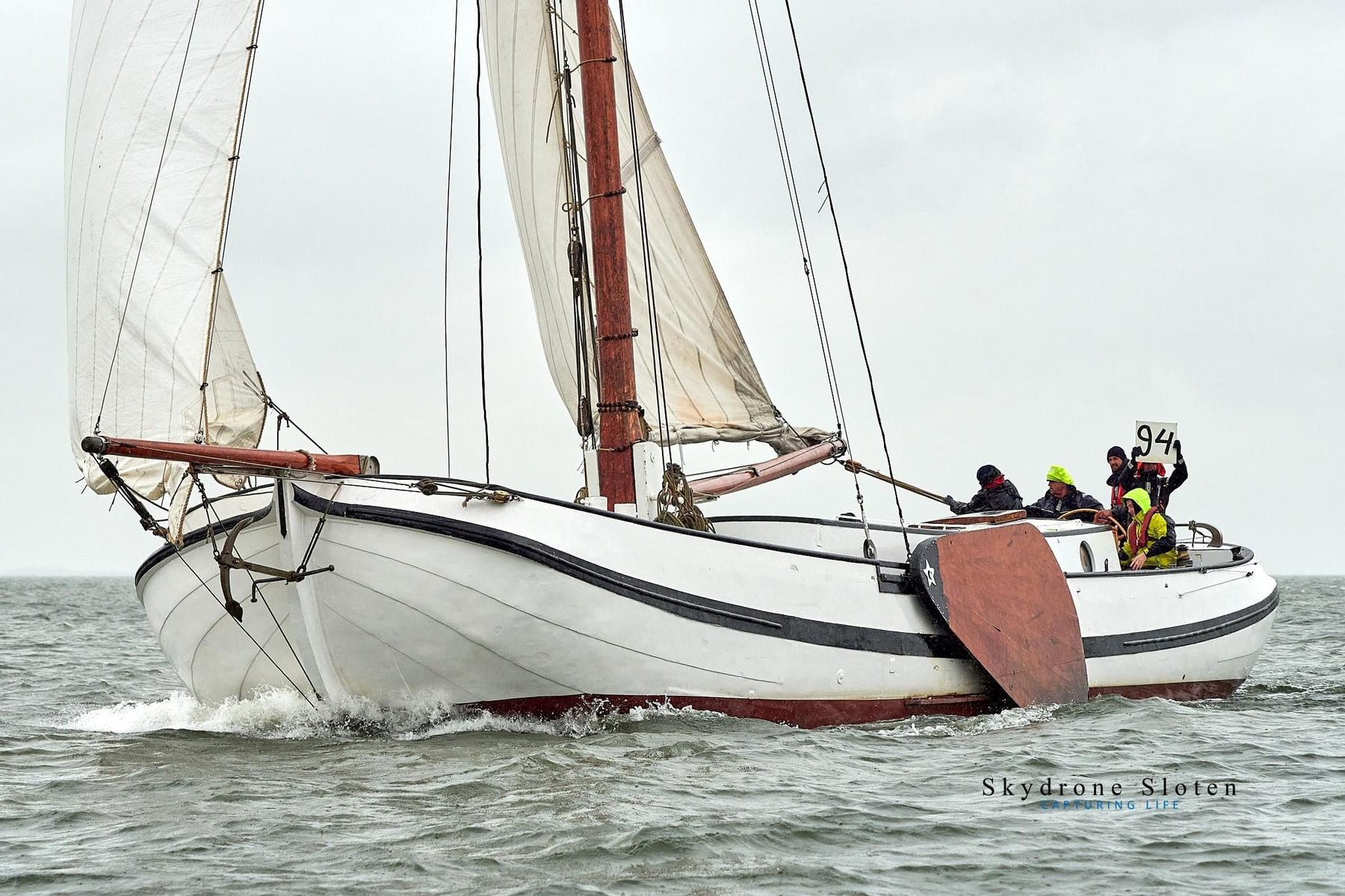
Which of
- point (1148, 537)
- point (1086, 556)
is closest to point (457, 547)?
point (1086, 556)

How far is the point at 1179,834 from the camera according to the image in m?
7.29

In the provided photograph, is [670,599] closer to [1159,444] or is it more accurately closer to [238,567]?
[238,567]

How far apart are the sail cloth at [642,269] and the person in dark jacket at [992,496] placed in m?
1.79

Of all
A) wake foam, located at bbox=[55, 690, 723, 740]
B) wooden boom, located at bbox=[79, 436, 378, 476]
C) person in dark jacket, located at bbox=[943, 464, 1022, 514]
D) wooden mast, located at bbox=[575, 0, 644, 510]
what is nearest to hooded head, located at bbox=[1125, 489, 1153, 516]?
person in dark jacket, located at bbox=[943, 464, 1022, 514]

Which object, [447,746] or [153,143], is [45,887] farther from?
[153,143]

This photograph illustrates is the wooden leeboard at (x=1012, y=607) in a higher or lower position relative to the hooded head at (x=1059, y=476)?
lower

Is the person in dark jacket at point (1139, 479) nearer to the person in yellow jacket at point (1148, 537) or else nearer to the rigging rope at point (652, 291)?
the person in yellow jacket at point (1148, 537)

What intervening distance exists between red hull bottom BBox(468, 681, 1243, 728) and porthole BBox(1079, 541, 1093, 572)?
1.23 meters

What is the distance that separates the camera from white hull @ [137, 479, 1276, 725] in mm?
9695

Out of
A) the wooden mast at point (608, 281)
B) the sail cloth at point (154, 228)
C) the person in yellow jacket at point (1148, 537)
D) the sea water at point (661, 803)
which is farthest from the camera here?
the person in yellow jacket at point (1148, 537)

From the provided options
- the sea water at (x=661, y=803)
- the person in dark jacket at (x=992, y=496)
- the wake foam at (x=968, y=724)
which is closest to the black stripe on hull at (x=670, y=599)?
the wake foam at (x=968, y=724)

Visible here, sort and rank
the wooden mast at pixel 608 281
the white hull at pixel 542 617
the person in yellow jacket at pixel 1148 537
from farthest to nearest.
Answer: the person in yellow jacket at pixel 1148 537, the wooden mast at pixel 608 281, the white hull at pixel 542 617

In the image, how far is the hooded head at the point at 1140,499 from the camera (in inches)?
581

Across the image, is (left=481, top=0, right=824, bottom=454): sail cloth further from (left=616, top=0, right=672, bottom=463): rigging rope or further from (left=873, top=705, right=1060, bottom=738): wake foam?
(left=873, top=705, right=1060, bottom=738): wake foam
